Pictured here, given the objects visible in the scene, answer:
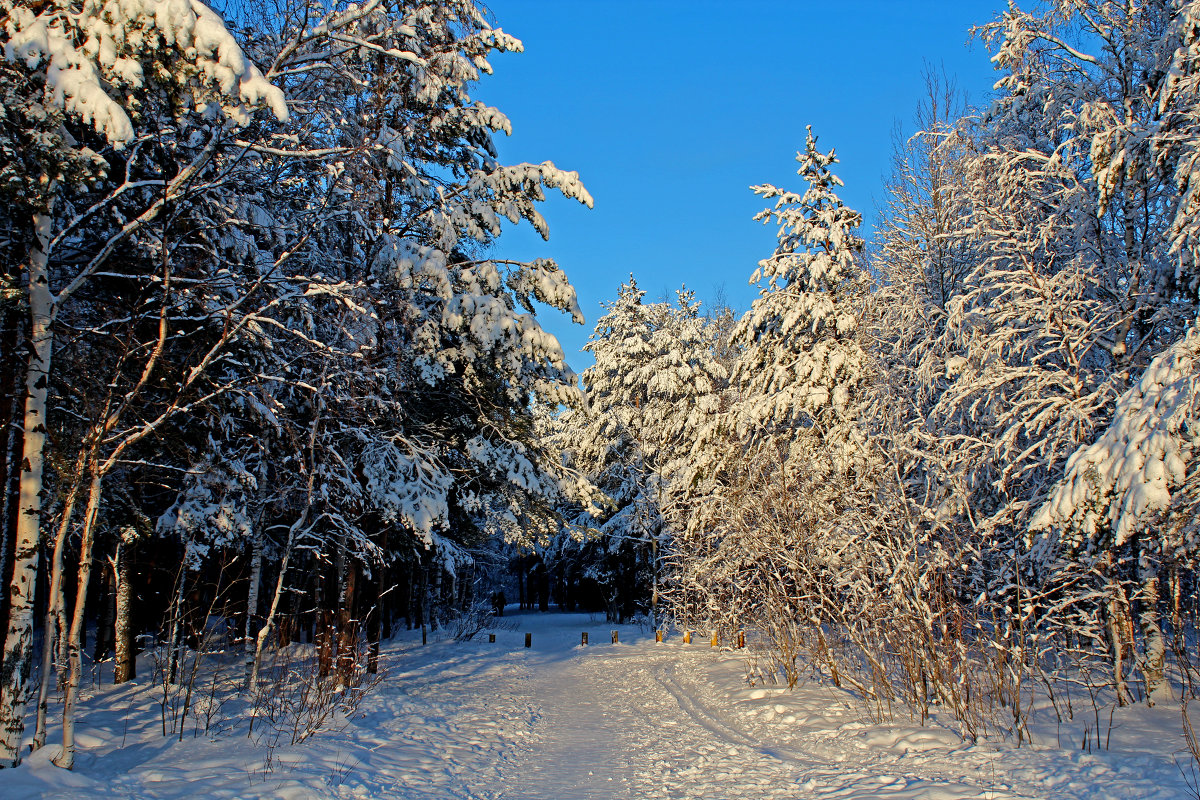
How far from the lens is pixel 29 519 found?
6227 mm

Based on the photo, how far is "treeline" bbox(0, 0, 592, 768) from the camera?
20.1ft

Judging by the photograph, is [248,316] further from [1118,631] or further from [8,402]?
[1118,631]

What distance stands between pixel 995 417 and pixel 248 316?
12050 millimetres

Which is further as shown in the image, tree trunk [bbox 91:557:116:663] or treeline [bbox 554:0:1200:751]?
tree trunk [bbox 91:557:116:663]

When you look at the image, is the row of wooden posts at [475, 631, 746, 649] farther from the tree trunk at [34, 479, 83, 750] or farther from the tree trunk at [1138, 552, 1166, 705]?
the tree trunk at [34, 479, 83, 750]

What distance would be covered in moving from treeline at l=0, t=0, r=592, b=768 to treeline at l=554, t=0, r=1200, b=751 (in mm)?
5585

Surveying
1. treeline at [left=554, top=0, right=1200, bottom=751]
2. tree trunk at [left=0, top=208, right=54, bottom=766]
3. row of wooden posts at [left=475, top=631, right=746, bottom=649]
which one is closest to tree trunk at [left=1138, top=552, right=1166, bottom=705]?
treeline at [left=554, top=0, right=1200, bottom=751]

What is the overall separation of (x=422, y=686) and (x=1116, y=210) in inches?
582

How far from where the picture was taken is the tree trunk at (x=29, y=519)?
5.82 meters

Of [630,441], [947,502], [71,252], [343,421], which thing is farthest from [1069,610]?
[630,441]

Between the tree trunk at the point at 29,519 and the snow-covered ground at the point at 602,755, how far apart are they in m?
0.54

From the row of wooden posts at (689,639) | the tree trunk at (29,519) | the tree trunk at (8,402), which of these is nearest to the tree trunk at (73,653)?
the tree trunk at (29,519)

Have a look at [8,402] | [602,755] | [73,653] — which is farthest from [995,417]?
[8,402]

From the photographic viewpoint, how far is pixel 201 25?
19.5 ft
